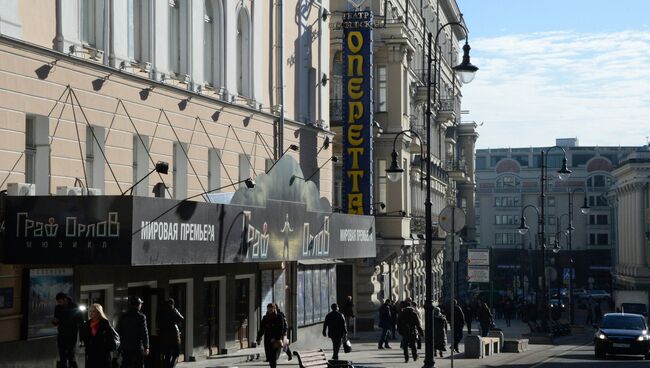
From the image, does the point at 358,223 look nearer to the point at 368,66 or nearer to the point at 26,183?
the point at 368,66

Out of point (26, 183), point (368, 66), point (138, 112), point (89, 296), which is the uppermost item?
point (368, 66)

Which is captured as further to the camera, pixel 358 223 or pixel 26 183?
pixel 358 223

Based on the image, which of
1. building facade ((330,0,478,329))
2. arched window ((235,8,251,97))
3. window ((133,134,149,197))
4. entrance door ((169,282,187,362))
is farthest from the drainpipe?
window ((133,134,149,197))

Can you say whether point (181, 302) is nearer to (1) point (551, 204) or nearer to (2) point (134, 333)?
(2) point (134, 333)

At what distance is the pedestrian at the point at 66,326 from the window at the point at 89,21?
18.4ft

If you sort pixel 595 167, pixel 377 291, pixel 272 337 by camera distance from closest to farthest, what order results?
pixel 272 337, pixel 377 291, pixel 595 167

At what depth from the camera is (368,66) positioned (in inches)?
1678

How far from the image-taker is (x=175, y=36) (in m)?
28.5

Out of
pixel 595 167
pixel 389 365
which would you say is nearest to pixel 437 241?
pixel 389 365

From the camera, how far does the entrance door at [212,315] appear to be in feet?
97.7

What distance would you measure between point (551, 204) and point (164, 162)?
5663 inches

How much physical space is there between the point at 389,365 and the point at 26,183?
489 inches

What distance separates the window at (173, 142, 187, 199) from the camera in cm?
2836

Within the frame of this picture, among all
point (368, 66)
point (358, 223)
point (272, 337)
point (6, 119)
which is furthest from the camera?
point (368, 66)
